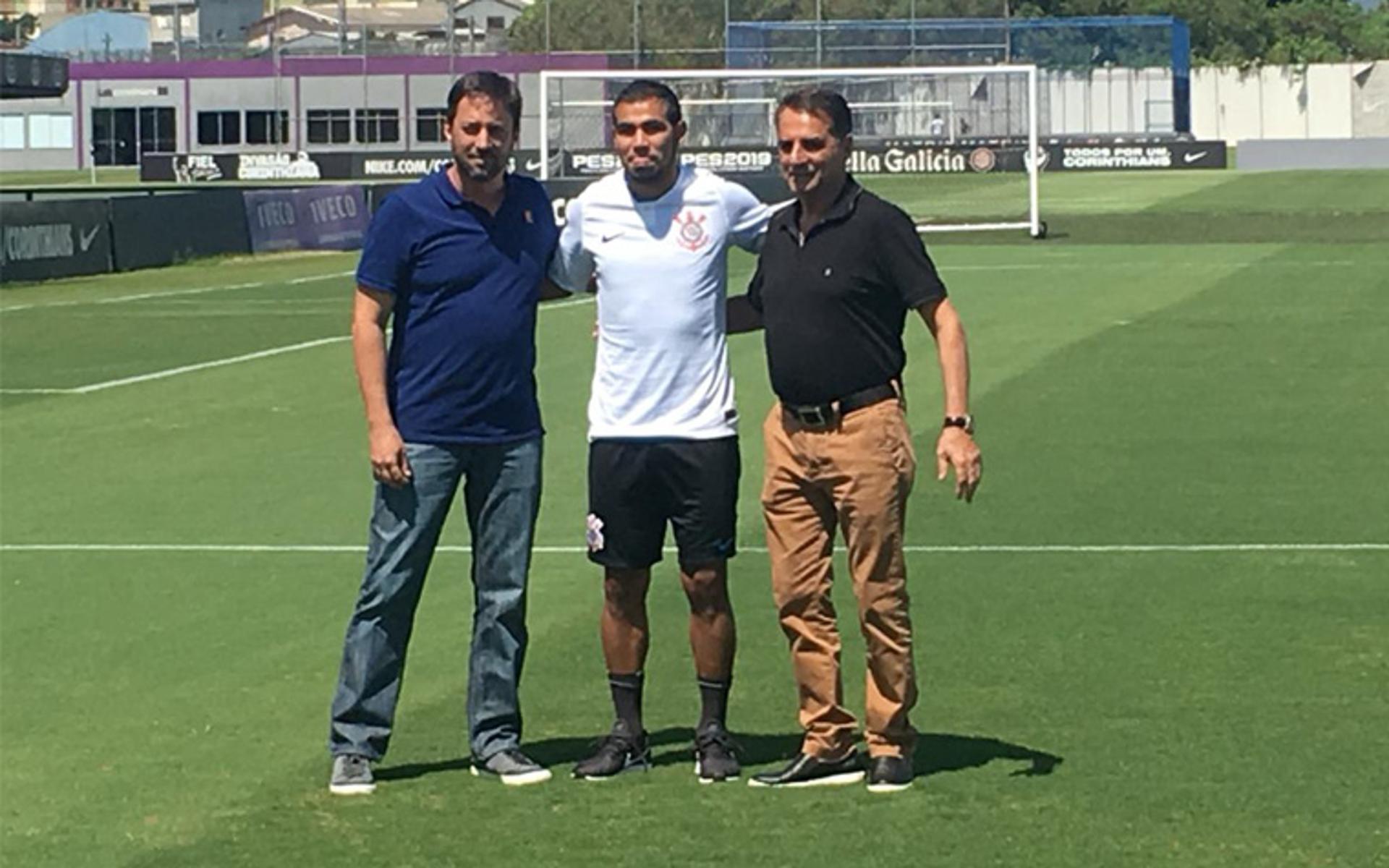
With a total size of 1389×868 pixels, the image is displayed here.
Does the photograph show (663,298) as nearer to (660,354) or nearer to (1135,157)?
(660,354)

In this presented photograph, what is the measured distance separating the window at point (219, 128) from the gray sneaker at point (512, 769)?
9331 centimetres

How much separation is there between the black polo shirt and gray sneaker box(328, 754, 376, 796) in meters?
1.60

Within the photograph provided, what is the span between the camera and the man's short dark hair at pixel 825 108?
7758 millimetres

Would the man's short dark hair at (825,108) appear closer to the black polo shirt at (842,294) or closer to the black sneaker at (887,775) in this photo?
the black polo shirt at (842,294)

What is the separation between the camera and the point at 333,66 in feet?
313

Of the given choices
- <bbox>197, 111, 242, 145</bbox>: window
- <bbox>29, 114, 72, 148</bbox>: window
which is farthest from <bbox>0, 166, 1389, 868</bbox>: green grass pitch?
<bbox>29, 114, 72, 148</bbox>: window

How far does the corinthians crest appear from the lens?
7.93 metres

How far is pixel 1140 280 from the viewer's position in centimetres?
3169

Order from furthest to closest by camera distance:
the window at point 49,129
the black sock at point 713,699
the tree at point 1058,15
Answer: the window at point 49,129, the tree at point 1058,15, the black sock at point 713,699

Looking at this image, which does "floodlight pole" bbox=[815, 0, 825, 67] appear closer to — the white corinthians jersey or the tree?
the tree

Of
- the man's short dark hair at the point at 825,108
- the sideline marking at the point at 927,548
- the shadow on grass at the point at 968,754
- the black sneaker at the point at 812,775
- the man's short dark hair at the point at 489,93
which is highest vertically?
the man's short dark hair at the point at 489,93

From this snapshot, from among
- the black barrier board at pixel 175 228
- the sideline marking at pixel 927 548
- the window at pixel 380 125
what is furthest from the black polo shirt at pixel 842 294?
the window at pixel 380 125

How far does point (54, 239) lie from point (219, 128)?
64.6m

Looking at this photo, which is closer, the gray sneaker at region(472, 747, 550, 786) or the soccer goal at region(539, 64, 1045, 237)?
the gray sneaker at region(472, 747, 550, 786)
